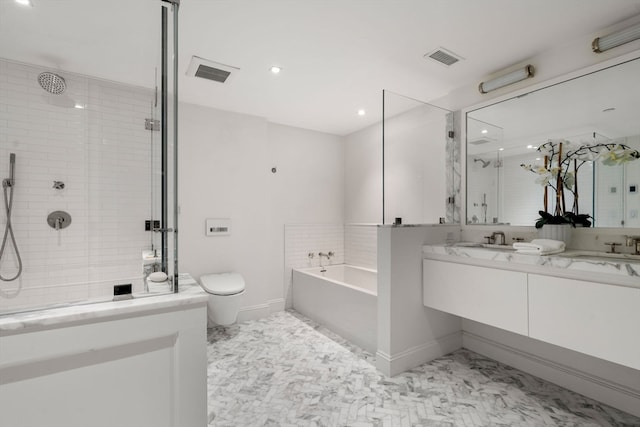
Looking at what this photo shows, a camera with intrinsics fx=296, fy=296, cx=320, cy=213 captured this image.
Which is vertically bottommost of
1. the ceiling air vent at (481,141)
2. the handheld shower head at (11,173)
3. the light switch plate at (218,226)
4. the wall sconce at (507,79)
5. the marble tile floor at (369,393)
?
the marble tile floor at (369,393)

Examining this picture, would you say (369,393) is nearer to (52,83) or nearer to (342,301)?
(342,301)

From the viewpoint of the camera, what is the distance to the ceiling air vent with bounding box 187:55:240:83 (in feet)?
7.89

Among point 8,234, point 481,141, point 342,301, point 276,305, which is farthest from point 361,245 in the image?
point 8,234

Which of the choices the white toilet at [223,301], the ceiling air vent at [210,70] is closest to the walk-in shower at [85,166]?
the ceiling air vent at [210,70]

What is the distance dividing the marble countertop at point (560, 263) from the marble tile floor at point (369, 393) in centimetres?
91

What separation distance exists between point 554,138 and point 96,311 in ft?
9.93

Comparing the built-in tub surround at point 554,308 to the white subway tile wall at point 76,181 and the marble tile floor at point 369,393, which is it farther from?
the white subway tile wall at point 76,181

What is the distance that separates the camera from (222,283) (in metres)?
3.03

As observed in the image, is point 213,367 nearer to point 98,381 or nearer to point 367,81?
point 98,381

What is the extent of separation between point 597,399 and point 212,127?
4.12 m

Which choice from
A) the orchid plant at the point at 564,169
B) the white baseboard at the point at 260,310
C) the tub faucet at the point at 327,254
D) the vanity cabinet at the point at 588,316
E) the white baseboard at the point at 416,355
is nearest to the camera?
the vanity cabinet at the point at 588,316

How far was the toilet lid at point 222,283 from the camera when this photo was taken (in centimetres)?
283

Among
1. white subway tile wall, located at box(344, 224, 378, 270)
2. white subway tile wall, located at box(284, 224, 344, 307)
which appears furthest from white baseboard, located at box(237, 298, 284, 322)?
white subway tile wall, located at box(344, 224, 378, 270)

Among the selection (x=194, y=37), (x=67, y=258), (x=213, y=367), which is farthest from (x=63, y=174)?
(x=213, y=367)
